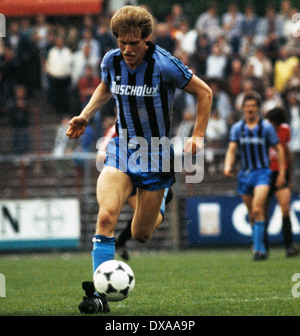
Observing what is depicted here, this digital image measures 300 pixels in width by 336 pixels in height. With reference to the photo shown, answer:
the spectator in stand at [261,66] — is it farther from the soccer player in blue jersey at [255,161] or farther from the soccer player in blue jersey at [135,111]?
the soccer player in blue jersey at [135,111]

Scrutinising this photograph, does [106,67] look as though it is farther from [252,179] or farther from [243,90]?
[243,90]

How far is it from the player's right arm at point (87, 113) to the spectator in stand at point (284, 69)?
9.90m

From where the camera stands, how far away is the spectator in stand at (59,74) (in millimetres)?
16609

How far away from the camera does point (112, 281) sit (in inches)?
218

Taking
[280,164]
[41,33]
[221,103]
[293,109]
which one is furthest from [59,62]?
[280,164]

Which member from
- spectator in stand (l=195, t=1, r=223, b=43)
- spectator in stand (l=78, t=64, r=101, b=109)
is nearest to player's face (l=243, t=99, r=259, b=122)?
spectator in stand (l=78, t=64, r=101, b=109)

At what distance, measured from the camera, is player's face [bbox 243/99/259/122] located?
1084cm

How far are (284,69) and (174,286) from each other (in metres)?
9.22

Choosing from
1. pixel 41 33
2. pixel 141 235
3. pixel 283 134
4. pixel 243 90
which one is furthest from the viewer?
pixel 41 33

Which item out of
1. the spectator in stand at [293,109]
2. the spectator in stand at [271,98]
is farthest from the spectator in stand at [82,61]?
the spectator in stand at [293,109]

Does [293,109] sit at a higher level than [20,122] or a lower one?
higher

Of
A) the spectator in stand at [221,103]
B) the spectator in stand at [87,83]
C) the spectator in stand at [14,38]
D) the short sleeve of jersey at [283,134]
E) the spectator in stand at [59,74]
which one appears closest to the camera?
the short sleeve of jersey at [283,134]
